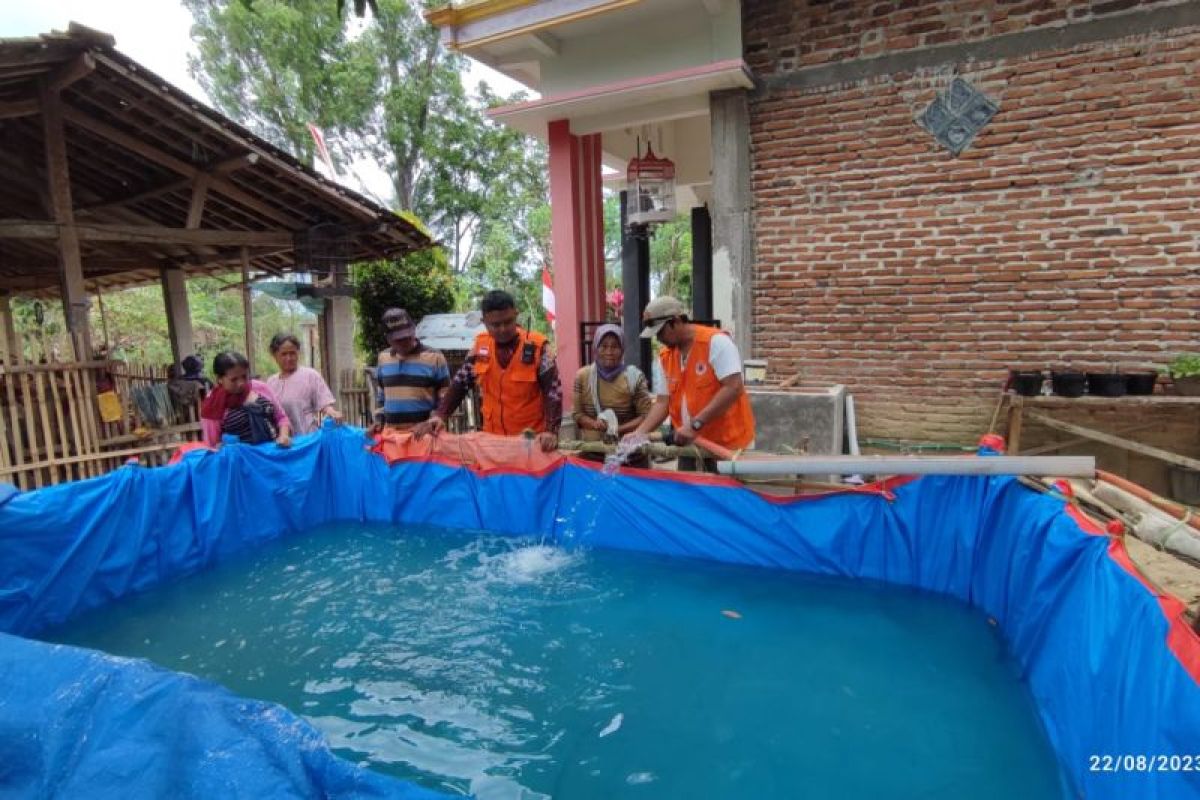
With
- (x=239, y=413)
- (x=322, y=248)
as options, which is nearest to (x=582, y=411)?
(x=239, y=413)

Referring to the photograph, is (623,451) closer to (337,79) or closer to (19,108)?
(19,108)

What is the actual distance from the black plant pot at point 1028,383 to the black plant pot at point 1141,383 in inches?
20.2

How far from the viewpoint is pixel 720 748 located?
2373mm

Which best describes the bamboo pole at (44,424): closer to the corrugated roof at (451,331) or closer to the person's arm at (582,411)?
the person's arm at (582,411)

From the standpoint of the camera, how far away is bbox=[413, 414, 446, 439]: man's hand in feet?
15.2

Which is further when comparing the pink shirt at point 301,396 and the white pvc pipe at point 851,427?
the white pvc pipe at point 851,427

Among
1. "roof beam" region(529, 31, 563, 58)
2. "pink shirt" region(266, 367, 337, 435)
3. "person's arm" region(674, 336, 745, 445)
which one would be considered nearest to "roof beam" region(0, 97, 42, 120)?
"pink shirt" region(266, 367, 337, 435)

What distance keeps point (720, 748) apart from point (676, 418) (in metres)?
2.14

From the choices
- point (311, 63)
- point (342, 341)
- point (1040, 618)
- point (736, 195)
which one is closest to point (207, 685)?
point (1040, 618)

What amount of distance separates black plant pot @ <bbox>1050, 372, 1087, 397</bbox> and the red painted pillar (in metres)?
4.31

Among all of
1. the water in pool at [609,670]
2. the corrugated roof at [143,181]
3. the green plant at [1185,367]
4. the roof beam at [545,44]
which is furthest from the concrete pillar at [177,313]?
the green plant at [1185,367]

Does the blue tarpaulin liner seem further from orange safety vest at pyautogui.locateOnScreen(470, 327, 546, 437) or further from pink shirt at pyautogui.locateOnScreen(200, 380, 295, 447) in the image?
orange safety vest at pyautogui.locateOnScreen(470, 327, 546, 437)

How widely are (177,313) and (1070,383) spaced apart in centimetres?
982

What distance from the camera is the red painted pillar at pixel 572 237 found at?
7.05 meters
